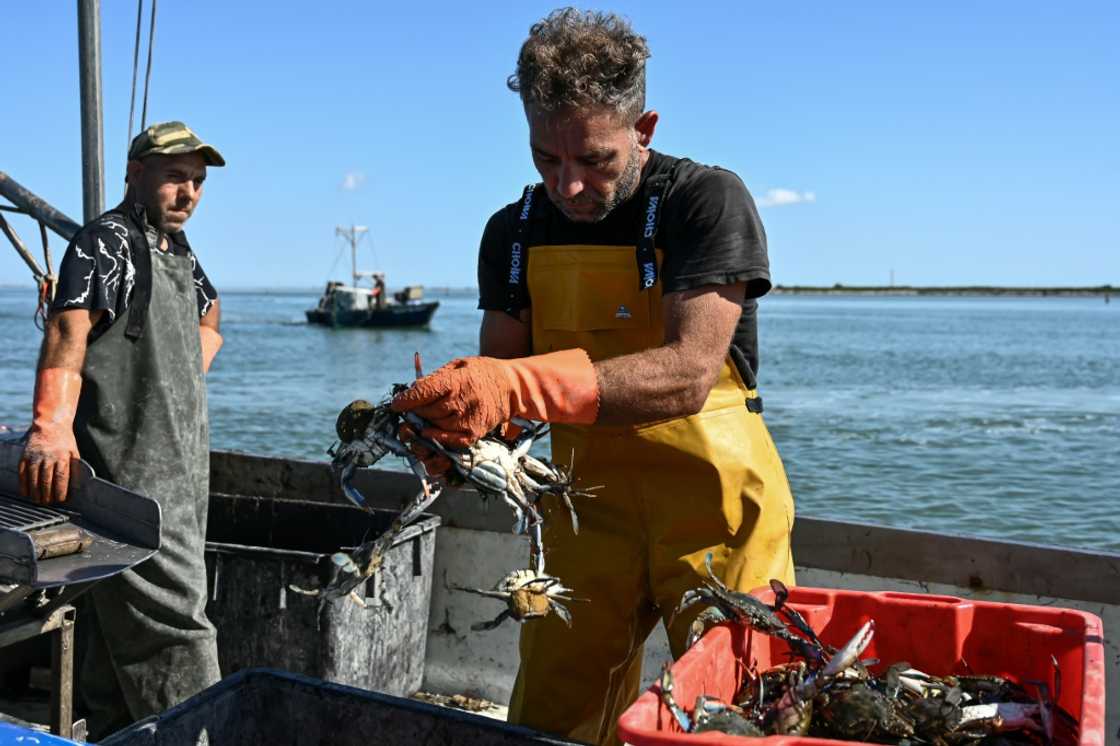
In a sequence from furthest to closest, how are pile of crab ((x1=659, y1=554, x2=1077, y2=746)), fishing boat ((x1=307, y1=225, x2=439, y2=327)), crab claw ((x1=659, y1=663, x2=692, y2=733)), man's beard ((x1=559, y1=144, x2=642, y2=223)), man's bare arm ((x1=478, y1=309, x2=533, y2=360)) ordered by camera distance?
fishing boat ((x1=307, y1=225, x2=439, y2=327)), man's bare arm ((x1=478, y1=309, x2=533, y2=360)), man's beard ((x1=559, y1=144, x2=642, y2=223)), pile of crab ((x1=659, y1=554, x2=1077, y2=746)), crab claw ((x1=659, y1=663, x2=692, y2=733))

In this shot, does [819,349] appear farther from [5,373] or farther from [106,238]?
[106,238]

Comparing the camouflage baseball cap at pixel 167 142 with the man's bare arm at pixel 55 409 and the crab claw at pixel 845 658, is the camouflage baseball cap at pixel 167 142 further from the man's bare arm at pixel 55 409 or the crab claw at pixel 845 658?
the crab claw at pixel 845 658

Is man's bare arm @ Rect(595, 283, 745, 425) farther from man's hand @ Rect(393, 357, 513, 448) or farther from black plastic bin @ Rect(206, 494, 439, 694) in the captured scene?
black plastic bin @ Rect(206, 494, 439, 694)

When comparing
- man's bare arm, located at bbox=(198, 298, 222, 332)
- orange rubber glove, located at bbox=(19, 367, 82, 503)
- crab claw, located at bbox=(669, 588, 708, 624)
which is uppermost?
man's bare arm, located at bbox=(198, 298, 222, 332)

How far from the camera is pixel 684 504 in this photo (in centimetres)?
299

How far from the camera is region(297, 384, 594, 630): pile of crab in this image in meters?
2.61

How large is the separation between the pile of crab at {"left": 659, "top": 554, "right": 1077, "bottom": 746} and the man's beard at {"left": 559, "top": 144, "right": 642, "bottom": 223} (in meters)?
1.02

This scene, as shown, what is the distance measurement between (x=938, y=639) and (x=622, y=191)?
4.66 feet

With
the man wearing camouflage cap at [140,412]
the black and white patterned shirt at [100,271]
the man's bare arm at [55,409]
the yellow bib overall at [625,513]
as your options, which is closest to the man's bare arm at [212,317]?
the man wearing camouflage cap at [140,412]

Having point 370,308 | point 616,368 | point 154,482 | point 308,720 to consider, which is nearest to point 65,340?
point 154,482

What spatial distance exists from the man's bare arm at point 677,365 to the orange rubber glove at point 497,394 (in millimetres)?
61

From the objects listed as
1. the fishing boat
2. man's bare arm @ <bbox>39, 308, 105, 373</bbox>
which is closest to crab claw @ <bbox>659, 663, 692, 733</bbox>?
man's bare arm @ <bbox>39, 308, 105, 373</bbox>

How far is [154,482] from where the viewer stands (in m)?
4.05

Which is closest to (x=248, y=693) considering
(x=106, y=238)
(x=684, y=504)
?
(x=684, y=504)
